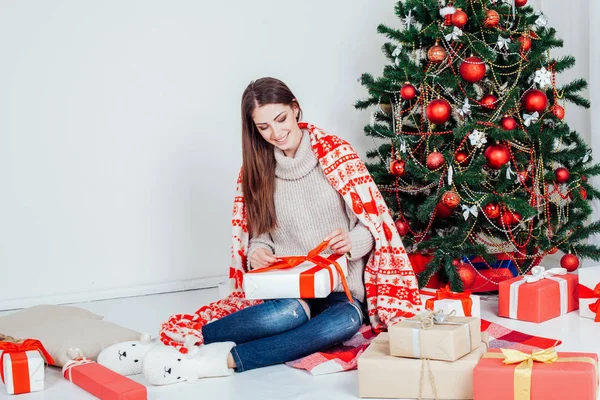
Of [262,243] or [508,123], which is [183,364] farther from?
[508,123]

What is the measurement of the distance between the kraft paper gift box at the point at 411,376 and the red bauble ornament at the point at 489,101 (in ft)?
4.10

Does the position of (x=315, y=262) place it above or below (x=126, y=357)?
above

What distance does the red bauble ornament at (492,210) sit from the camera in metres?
2.93

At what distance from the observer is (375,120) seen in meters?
3.27

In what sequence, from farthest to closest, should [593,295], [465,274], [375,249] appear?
[465,274]
[593,295]
[375,249]

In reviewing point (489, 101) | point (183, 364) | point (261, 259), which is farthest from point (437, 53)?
point (183, 364)

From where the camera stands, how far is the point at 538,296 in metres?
2.68

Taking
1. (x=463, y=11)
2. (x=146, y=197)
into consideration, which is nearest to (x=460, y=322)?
(x=463, y=11)

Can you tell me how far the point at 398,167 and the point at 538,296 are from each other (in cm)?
74

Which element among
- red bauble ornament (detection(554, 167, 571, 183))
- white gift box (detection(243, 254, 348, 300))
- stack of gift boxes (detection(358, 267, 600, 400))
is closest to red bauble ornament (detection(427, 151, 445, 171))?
red bauble ornament (detection(554, 167, 571, 183))

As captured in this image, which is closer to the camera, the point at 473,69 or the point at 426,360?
the point at 426,360

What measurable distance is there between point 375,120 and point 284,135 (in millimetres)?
861

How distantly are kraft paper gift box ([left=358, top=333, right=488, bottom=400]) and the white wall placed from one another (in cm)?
195

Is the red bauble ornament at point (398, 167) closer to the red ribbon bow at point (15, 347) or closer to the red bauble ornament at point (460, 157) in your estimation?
the red bauble ornament at point (460, 157)
